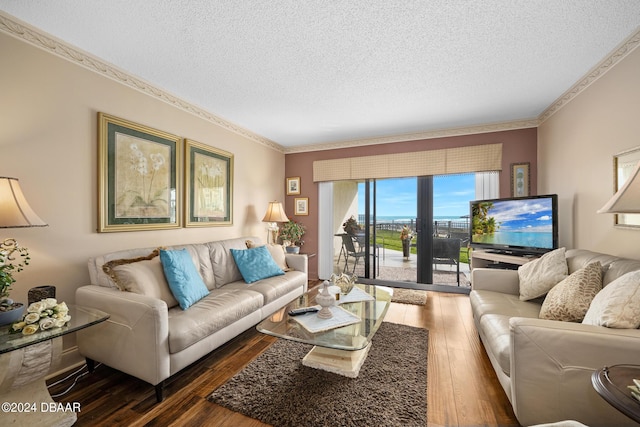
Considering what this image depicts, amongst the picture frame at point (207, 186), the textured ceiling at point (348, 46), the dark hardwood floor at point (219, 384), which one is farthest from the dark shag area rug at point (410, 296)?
the picture frame at point (207, 186)

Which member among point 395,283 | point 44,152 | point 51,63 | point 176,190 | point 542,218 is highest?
point 51,63

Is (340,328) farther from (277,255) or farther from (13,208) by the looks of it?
(13,208)

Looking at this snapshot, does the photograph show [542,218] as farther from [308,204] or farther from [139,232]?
[139,232]

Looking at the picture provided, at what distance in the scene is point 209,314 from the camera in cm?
202

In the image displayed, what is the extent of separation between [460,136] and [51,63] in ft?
14.9

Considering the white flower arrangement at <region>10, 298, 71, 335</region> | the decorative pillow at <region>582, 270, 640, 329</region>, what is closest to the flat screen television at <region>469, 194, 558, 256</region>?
the decorative pillow at <region>582, 270, 640, 329</region>

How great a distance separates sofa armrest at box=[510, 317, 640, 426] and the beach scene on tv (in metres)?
2.02

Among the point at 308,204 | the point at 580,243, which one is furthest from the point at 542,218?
the point at 308,204

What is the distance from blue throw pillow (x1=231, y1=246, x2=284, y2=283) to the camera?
3.01 metres

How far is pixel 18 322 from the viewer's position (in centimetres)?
140

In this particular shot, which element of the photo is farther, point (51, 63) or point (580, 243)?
point (580, 243)

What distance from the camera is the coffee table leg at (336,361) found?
1902 millimetres

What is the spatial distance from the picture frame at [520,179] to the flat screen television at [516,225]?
0.59 metres

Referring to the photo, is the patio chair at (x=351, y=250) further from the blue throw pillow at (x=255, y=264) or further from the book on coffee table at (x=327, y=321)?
the book on coffee table at (x=327, y=321)
